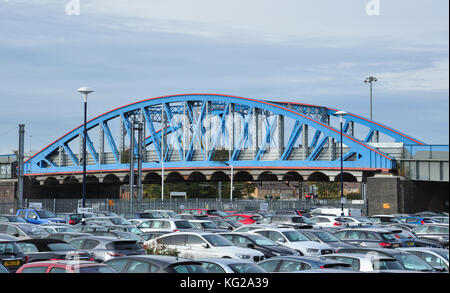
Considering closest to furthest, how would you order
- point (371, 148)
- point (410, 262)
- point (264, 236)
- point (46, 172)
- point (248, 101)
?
point (410, 262), point (264, 236), point (371, 148), point (248, 101), point (46, 172)

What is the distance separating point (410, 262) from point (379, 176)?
158ft

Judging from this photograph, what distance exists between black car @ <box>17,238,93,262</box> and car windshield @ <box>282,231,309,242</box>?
8295 millimetres

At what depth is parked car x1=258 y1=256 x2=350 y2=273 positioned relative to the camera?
539 inches

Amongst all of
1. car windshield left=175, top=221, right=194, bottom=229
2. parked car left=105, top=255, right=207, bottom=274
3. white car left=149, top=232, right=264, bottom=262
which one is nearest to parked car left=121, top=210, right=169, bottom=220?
car windshield left=175, top=221, right=194, bottom=229

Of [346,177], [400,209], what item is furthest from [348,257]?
[346,177]

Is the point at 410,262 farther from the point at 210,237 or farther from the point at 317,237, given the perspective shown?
the point at 317,237

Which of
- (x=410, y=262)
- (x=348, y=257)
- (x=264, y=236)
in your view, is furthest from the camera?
(x=264, y=236)

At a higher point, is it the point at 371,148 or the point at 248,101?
the point at 248,101

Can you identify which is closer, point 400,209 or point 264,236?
point 264,236

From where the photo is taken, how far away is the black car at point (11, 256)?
1748 centimetres

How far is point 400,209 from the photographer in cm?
6278

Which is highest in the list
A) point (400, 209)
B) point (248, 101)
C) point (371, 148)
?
point (248, 101)

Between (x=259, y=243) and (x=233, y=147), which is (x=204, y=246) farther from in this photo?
(x=233, y=147)

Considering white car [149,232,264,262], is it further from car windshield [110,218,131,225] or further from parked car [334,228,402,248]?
car windshield [110,218,131,225]
